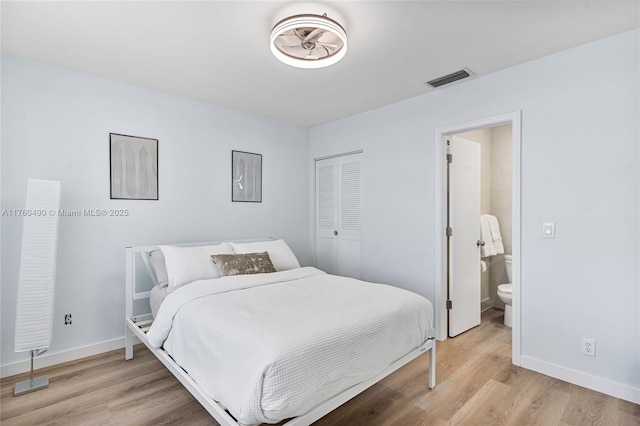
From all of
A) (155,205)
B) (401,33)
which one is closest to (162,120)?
(155,205)

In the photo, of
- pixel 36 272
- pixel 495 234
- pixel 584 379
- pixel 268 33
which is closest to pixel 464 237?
pixel 495 234

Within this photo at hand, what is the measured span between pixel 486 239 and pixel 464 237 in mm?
780

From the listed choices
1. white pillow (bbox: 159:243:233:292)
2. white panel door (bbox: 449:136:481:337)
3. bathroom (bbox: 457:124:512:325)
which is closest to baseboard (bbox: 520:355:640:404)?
white panel door (bbox: 449:136:481:337)

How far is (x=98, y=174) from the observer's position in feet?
9.73

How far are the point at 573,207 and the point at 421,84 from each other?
165 centimetres

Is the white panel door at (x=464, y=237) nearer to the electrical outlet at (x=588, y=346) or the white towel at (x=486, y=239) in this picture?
the white towel at (x=486, y=239)

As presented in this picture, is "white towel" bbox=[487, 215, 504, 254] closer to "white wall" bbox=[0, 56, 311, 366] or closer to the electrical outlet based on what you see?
the electrical outlet

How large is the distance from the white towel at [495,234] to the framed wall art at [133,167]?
4.00m

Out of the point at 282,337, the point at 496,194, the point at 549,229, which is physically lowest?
the point at 282,337

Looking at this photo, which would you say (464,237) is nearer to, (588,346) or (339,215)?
(588,346)

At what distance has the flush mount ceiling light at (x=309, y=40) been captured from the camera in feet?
6.20

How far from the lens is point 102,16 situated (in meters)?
2.03

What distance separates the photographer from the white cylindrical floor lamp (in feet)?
7.68

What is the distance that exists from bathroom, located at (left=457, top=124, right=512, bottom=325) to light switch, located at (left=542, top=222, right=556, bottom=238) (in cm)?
185
